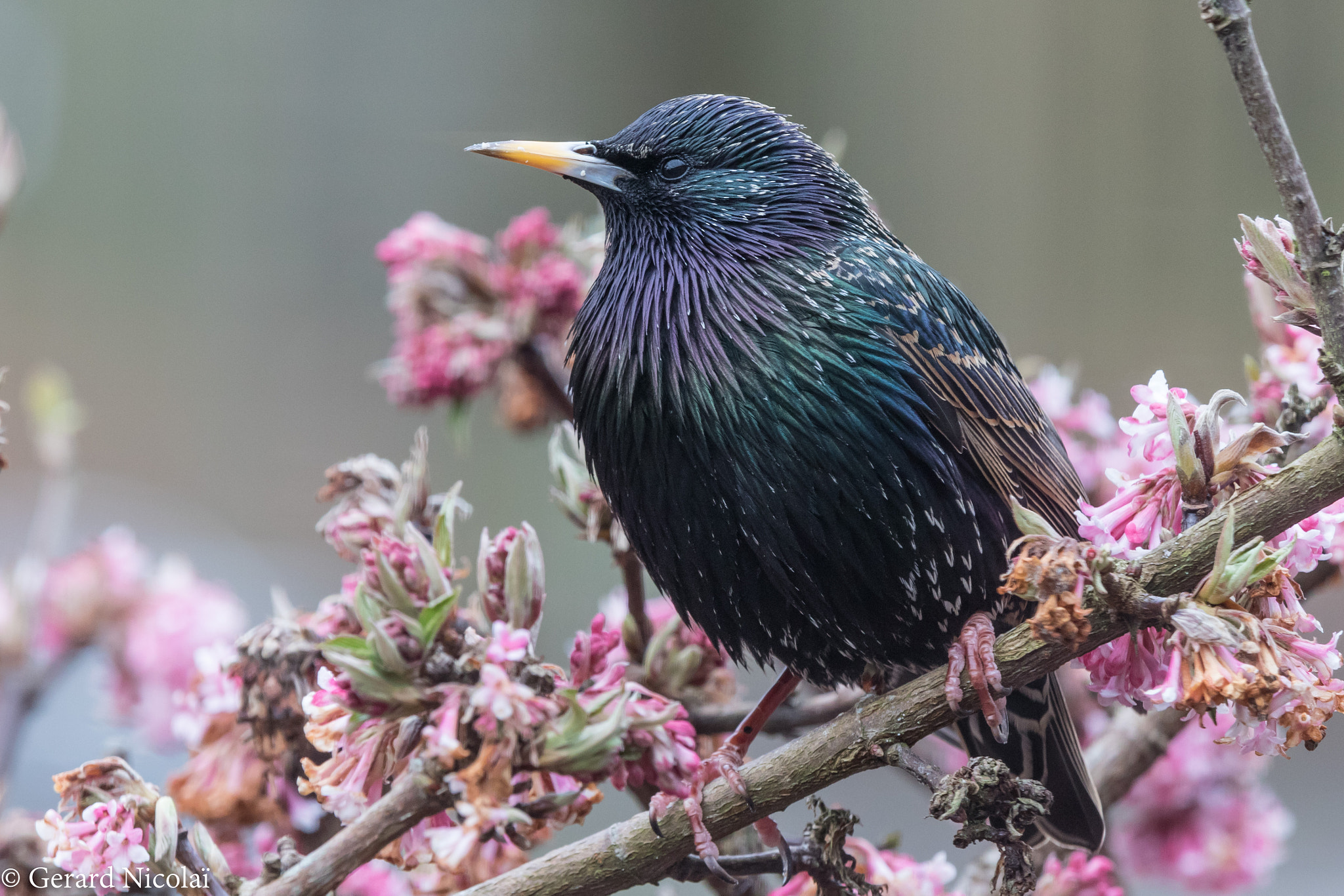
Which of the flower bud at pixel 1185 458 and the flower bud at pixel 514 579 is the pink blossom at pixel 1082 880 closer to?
the flower bud at pixel 1185 458

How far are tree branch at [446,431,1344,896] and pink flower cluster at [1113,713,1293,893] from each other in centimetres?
74

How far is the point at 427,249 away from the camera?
1405mm

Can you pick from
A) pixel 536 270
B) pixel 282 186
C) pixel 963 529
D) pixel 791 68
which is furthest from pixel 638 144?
pixel 282 186

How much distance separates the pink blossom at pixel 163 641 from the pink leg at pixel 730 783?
65cm

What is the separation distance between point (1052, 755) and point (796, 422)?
48cm

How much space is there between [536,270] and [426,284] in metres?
0.14

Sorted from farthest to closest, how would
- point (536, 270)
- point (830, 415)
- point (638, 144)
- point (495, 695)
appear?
1. point (536, 270)
2. point (638, 144)
3. point (830, 415)
4. point (495, 695)

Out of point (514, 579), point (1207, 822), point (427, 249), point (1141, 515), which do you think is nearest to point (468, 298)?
point (427, 249)

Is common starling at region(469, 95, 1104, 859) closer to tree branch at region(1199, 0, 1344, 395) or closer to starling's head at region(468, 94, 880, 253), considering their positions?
starling's head at region(468, 94, 880, 253)

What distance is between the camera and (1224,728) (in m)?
1.30

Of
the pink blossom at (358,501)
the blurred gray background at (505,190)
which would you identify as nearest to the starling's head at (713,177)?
the pink blossom at (358,501)

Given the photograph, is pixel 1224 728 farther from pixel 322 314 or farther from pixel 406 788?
pixel 322 314

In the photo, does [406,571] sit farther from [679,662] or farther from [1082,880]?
[1082,880]

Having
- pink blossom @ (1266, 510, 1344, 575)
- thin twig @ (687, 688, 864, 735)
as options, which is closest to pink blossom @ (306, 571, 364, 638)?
thin twig @ (687, 688, 864, 735)
